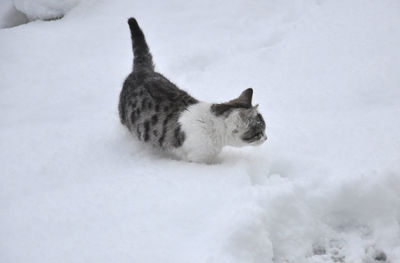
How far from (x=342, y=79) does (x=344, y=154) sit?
128cm

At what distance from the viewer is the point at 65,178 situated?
10.6 ft

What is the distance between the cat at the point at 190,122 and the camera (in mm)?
3418

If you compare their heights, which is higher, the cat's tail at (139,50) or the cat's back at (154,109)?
the cat's tail at (139,50)

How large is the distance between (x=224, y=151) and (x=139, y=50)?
136cm

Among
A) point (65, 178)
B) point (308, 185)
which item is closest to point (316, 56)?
point (308, 185)

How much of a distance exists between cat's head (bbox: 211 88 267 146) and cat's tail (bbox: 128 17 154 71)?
41.4 inches

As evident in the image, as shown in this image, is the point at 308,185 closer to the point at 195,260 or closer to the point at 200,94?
the point at 195,260

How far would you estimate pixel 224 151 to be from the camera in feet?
12.2

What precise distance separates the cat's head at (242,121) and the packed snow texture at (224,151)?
131mm

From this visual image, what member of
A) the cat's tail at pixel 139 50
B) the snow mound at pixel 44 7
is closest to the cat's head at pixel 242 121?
the cat's tail at pixel 139 50

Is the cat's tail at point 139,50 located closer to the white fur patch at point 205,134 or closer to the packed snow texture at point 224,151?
the packed snow texture at point 224,151

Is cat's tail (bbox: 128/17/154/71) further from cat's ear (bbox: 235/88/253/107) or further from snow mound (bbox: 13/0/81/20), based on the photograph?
snow mound (bbox: 13/0/81/20)

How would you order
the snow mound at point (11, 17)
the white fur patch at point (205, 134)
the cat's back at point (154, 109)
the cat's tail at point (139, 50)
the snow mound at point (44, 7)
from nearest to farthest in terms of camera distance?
the white fur patch at point (205, 134) → the cat's back at point (154, 109) → the cat's tail at point (139, 50) → the snow mound at point (44, 7) → the snow mound at point (11, 17)

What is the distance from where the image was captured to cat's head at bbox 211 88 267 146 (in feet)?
11.3
